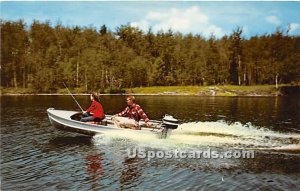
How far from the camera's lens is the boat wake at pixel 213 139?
19.7m

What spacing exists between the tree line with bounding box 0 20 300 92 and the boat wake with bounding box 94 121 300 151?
62.1m

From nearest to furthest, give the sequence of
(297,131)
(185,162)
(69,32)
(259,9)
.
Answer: (185,162)
(297,131)
(259,9)
(69,32)

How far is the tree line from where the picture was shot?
278ft

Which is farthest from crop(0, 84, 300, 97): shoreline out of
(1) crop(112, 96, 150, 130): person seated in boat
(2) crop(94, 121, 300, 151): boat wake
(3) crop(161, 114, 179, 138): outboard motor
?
(3) crop(161, 114, 179, 138): outboard motor

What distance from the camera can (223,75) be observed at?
90.1m

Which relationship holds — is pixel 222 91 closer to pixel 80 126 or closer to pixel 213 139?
pixel 213 139

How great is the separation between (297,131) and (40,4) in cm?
1934

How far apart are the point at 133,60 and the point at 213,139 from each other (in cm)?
6891

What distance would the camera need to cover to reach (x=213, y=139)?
21.2m

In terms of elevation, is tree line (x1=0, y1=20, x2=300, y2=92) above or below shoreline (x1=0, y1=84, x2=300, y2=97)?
above

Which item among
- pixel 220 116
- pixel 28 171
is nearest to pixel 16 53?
pixel 220 116

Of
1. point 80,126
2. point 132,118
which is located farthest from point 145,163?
point 80,126

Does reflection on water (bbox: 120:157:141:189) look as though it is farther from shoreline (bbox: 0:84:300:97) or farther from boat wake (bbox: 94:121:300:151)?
shoreline (bbox: 0:84:300:97)

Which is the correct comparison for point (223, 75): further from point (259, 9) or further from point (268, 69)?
point (259, 9)
